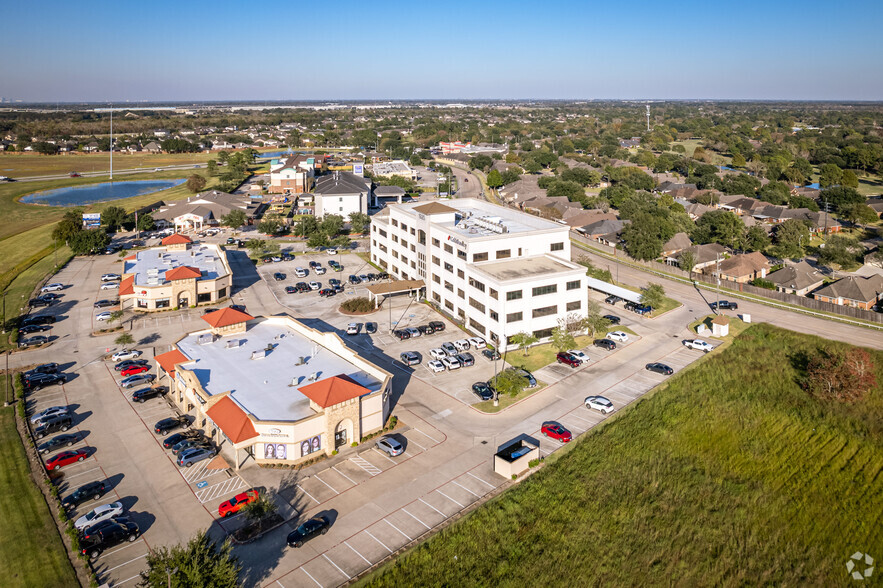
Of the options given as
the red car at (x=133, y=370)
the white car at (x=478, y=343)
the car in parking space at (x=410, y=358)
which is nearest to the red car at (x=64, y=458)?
the red car at (x=133, y=370)

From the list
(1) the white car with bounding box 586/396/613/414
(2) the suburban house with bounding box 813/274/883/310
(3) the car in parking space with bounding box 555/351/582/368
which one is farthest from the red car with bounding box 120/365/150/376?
(2) the suburban house with bounding box 813/274/883/310

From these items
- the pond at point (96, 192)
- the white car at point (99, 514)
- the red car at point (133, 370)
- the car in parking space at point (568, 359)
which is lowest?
the white car at point (99, 514)

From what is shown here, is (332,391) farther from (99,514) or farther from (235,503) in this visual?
(99,514)

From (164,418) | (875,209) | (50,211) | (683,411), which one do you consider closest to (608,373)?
(683,411)

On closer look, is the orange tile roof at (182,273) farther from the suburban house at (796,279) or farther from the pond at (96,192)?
the pond at (96,192)

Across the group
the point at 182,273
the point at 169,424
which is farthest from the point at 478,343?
the point at 182,273

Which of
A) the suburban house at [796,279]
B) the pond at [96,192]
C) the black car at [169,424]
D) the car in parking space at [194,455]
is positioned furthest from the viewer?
the pond at [96,192]
